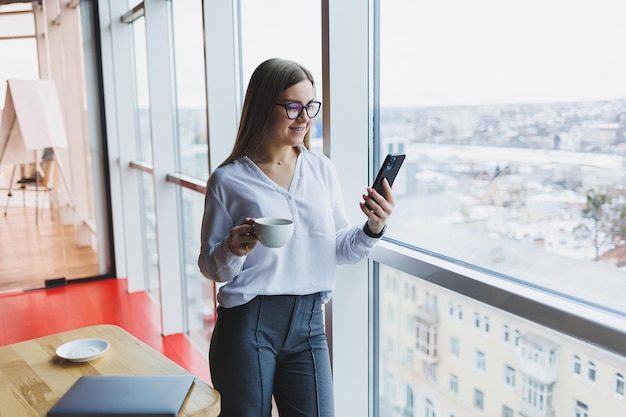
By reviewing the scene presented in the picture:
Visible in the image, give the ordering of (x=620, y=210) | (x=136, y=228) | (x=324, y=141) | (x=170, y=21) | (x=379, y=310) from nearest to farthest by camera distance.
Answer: (x=620, y=210)
(x=324, y=141)
(x=379, y=310)
(x=170, y=21)
(x=136, y=228)

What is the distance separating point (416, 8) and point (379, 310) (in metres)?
1.02

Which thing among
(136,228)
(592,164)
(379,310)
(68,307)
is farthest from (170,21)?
(592,164)

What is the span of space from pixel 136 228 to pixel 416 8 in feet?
12.2

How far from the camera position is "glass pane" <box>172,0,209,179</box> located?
336cm

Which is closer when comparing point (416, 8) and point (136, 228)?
point (416, 8)

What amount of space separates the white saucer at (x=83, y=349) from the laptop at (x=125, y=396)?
14 cm

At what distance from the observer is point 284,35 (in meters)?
2.47

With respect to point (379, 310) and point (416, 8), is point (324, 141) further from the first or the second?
point (379, 310)

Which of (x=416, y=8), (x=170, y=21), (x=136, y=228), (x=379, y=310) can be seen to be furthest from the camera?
(x=136, y=228)

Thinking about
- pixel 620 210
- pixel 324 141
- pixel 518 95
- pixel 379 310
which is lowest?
pixel 379 310

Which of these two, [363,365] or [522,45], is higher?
[522,45]

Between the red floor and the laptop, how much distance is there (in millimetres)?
1951

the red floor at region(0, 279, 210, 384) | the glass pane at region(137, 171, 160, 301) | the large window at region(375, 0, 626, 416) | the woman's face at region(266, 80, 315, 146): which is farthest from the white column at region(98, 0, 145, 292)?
the woman's face at region(266, 80, 315, 146)

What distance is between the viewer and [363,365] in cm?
211
